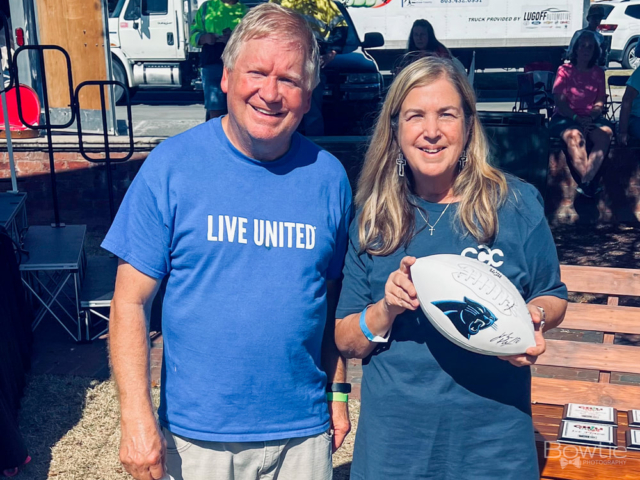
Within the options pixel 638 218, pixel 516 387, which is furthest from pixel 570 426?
pixel 638 218

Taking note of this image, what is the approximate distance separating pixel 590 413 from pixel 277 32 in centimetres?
235

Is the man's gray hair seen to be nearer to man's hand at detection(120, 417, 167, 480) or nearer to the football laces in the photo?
the football laces

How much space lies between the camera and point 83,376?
4.91 m

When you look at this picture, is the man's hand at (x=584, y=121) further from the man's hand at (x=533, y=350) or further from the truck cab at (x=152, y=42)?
the truck cab at (x=152, y=42)

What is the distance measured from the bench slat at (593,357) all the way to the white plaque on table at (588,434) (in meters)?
0.54

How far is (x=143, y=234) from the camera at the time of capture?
2059mm

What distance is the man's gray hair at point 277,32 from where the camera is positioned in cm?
213

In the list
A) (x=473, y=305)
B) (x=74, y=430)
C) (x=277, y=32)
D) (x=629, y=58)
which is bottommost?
(x=74, y=430)

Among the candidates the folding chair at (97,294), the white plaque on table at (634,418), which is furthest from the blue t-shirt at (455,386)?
the folding chair at (97,294)

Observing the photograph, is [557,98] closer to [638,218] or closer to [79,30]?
[638,218]

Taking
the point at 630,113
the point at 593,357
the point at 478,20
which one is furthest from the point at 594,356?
the point at 478,20

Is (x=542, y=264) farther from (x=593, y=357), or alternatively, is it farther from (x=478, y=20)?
(x=478, y=20)

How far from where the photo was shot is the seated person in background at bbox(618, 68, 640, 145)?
7.80m
